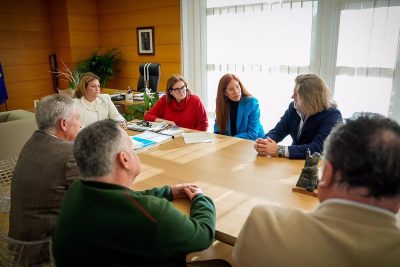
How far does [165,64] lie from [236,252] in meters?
4.98

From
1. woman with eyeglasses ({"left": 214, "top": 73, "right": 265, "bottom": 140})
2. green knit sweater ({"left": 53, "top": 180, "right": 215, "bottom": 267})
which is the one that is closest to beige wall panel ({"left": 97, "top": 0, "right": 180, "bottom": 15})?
woman with eyeglasses ({"left": 214, "top": 73, "right": 265, "bottom": 140})

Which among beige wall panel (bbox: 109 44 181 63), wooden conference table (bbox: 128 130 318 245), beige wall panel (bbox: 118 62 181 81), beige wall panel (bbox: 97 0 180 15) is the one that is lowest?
wooden conference table (bbox: 128 130 318 245)

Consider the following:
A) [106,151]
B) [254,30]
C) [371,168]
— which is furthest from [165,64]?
[371,168]

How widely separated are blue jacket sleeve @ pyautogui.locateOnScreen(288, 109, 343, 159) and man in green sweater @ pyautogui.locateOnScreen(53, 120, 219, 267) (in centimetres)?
109

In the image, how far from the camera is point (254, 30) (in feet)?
14.0

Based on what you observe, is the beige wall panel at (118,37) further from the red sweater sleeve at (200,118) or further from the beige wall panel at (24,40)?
the red sweater sleeve at (200,118)

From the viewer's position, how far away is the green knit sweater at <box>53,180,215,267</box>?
907mm

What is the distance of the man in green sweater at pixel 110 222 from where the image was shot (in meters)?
0.91

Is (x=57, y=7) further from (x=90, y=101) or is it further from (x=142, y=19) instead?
(x=90, y=101)

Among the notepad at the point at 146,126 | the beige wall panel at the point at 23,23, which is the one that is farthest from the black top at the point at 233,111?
the beige wall panel at the point at 23,23

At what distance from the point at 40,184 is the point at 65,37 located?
5539mm

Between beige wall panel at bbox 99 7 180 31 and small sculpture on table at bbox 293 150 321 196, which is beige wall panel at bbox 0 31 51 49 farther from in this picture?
small sculpture on table at bbox 293 150 321 196

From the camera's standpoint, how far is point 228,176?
1.68 metres

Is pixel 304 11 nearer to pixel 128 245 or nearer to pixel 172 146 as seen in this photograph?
pixel 172 146
